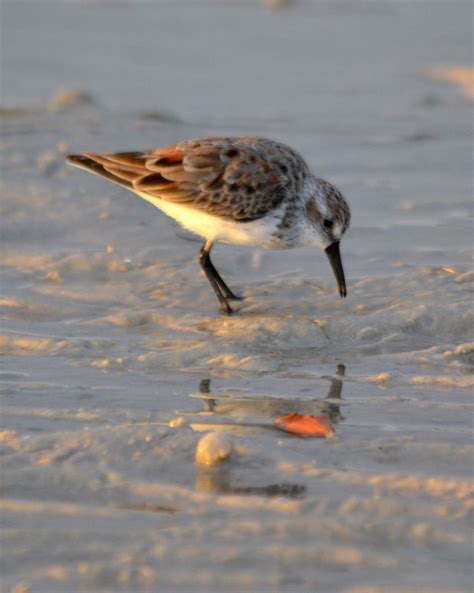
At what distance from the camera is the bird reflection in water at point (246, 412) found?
177 inches

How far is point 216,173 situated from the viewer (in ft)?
23.5

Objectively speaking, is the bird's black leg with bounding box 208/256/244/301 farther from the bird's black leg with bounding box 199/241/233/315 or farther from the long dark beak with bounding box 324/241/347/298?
the long dark beak with bounding box 324/241/347/298

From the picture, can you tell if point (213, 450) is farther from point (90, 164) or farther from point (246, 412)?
point (90, 164)

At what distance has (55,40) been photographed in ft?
49.2

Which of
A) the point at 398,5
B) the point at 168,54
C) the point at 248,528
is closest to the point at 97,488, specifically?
the point at 248,528

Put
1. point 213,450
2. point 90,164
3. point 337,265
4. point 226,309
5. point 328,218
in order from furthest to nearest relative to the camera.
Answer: point 90,164
point 328,218
point 337,265
point 226,309
point 213,450

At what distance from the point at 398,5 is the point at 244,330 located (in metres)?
12.4

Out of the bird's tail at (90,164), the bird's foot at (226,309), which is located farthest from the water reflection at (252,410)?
the bird's tail at (90,164)

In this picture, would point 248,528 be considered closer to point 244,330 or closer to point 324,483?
point 324,483

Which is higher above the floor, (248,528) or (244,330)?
(248,528)

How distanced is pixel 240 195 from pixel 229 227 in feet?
0.68

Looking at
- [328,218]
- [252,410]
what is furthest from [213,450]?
[328,218]

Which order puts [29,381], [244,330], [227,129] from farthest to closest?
[227,129] < [244,330] < [29,381]

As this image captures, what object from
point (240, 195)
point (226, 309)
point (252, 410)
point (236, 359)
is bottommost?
point (226, 309)
